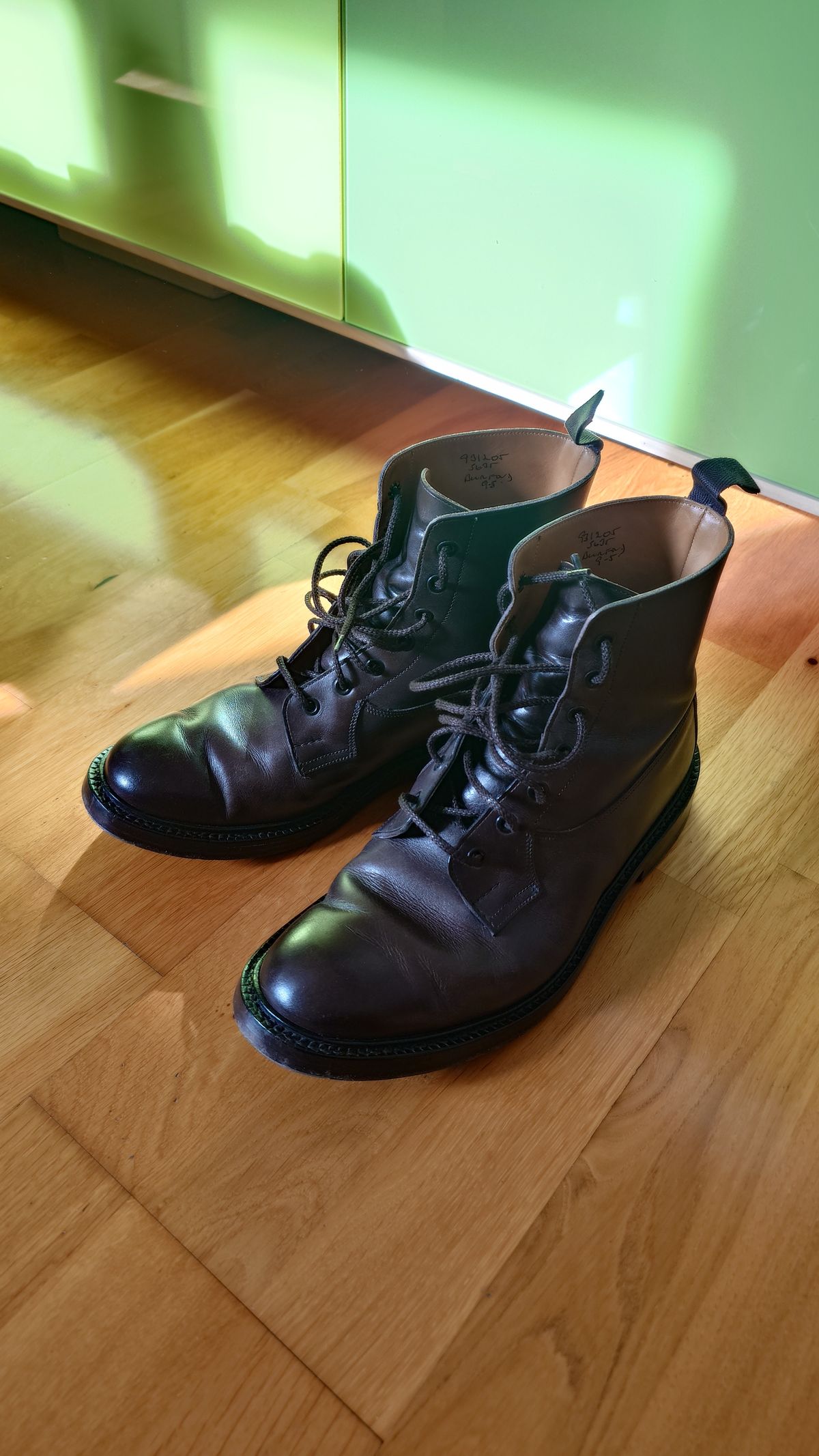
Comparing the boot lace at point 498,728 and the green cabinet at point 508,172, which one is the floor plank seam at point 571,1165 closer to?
the boot lace at point 498,728

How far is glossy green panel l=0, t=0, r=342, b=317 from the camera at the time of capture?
1.31 m

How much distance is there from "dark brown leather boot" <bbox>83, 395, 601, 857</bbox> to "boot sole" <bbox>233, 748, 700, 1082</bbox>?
142 mm

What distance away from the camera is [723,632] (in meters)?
1.15

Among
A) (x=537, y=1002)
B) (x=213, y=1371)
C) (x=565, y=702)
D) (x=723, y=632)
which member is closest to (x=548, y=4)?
(x=723, y=632)

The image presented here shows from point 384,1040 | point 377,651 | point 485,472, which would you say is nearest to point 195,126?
point 485,472

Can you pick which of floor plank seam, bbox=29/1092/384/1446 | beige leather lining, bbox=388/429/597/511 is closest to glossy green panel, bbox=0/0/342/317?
beige leather lining, bbox=388/429/597/511

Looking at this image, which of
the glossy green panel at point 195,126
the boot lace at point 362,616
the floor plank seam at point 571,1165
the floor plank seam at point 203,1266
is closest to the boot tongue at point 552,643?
the boot lace at point 362,616

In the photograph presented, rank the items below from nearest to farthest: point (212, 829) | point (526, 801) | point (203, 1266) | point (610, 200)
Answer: point (203, 1266) → point (526, 801) → point (212, 829) → point (610, 200)

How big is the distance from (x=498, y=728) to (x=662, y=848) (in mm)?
211

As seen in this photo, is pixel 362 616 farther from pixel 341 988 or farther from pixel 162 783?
pixel 341 988

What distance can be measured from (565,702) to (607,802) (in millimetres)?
97

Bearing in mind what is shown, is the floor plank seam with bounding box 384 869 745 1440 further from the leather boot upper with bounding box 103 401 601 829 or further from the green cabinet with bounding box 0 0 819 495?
the green cabinet with bounding box 0 0 819 495

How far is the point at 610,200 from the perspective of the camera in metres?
1.16

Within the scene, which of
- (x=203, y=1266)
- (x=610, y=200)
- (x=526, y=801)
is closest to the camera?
(x=203, y=1266)
